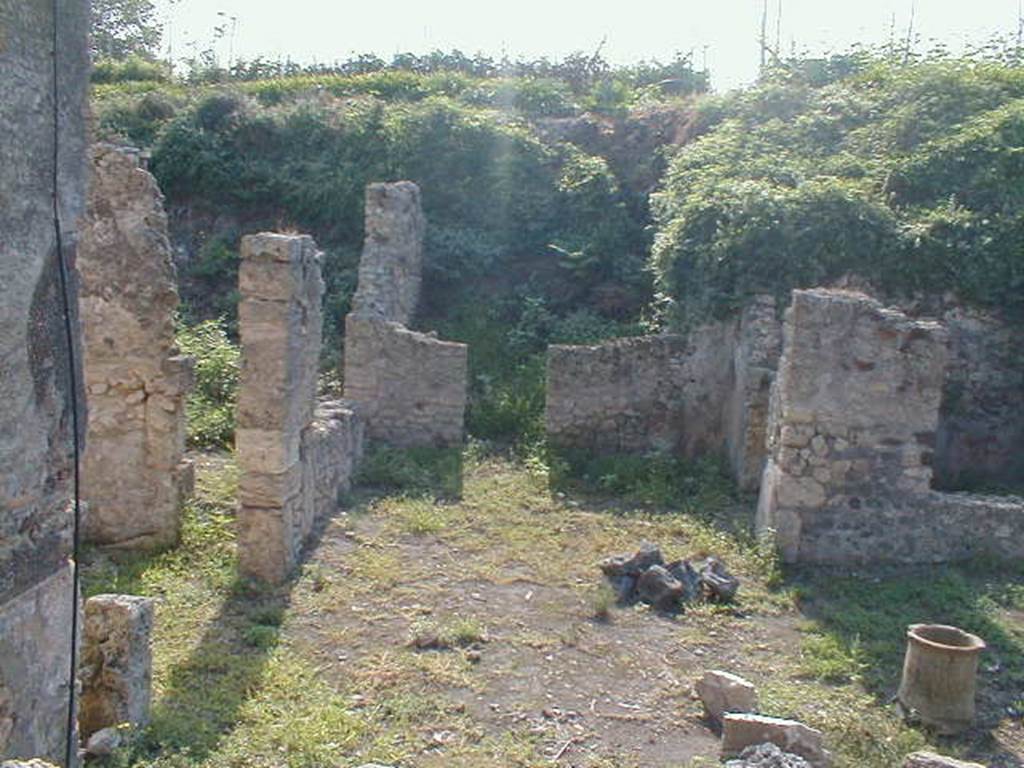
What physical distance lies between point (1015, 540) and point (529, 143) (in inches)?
521

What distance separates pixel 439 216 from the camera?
20.6 metres

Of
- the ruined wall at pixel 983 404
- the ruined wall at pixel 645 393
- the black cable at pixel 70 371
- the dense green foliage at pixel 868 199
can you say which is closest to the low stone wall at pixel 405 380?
the ruined wall at pixel 645 393

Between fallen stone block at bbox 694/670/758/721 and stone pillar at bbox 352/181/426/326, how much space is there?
27.1ft

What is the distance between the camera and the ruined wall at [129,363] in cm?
982

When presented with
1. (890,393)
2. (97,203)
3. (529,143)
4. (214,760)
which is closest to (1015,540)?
(890,393)

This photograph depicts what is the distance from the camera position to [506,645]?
8297 millimetres

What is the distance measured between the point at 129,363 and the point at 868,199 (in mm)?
9262

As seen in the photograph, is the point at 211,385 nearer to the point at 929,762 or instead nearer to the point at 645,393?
the point at 645,393

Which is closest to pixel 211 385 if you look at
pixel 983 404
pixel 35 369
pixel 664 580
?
pixel 664 580

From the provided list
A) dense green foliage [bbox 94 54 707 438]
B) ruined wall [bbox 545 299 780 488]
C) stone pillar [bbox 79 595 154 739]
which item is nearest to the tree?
dense green foliage [bbox 94 54 707 438]

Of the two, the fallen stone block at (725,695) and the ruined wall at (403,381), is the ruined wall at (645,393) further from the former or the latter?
the fallen stone block at (725,695)

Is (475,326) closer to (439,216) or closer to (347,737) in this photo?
(439,216)

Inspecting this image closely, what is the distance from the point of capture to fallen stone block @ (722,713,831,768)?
6402 mm

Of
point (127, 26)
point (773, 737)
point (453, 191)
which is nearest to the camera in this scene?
point (773, 737)
